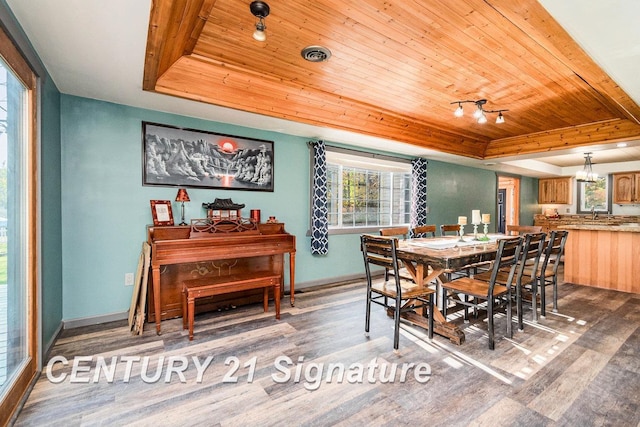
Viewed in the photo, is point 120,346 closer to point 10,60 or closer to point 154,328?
point 154,328

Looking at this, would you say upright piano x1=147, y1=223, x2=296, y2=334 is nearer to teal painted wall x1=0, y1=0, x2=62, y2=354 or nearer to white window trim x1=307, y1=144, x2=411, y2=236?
teal painted wall x1=0, y1=0, x2=62, y2=354

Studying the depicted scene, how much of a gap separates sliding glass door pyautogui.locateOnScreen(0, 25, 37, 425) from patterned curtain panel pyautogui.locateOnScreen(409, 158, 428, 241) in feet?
16.4

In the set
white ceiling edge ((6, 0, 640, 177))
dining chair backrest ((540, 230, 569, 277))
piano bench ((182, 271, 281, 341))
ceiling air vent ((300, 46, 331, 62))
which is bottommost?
piano bench ((182, 271, 281, 341))

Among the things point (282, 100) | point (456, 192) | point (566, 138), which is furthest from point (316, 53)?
point (456, 192)

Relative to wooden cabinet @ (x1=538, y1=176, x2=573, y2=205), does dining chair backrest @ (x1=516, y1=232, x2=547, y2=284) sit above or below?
below

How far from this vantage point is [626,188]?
6.90 metres

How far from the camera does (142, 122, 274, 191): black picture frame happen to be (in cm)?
318

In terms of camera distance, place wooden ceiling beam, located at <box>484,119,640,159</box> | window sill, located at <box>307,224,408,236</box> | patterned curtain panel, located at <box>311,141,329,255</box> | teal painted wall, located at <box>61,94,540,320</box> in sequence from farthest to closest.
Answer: window sill, located at <box>307,224,408,236</box> < patterned curtain panel, located at <box>311,141,329,255</box> < wooden ceiling beam, located at <box>484,119,640,159</box> < teal painted wall, located at <box>61,94,540,320</box>

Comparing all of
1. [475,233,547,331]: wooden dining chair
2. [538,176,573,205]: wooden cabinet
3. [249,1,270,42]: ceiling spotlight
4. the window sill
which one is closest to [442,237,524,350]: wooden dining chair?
[475,233,547,331]: wooden dining chair

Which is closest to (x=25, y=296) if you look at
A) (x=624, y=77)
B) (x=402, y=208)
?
(x=624, y=77)

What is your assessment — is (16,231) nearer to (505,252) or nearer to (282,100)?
(282,100)

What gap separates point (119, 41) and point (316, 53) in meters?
1.39

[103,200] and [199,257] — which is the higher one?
[103,200]

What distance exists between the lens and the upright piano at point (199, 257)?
2.75 m
